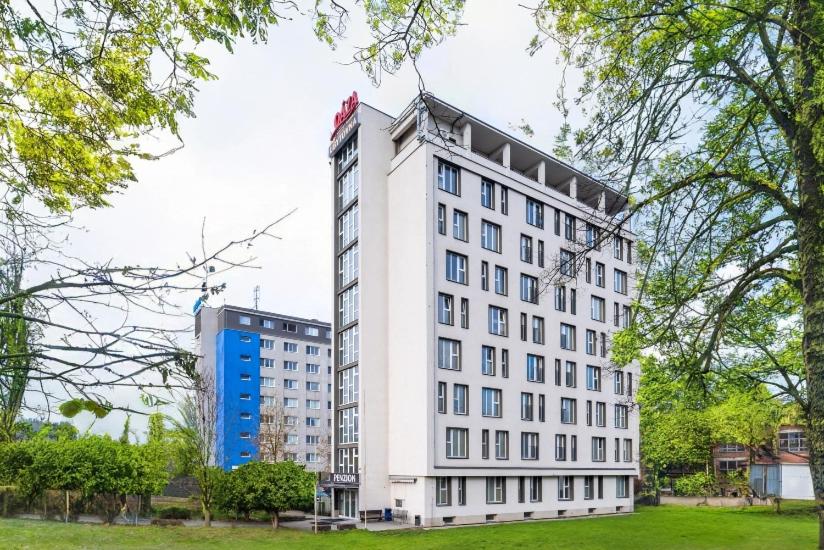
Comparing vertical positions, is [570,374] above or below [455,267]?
below

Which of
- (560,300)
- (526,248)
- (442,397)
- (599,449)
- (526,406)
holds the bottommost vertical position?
(599,449)

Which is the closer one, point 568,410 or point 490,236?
point 490,236

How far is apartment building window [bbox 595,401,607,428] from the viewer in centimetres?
4694

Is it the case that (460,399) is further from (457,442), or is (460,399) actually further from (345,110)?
(345,110)

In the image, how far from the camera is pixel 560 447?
43.4 m

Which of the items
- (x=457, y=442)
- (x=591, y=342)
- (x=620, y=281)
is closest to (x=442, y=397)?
(x=457, y=442)

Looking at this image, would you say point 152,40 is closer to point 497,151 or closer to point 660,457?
point 497,151

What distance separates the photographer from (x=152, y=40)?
5504 mm

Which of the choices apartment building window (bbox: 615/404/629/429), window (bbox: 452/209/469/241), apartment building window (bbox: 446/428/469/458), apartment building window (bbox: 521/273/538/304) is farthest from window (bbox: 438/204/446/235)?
apartment building window (bbox: 615/404/629/429)

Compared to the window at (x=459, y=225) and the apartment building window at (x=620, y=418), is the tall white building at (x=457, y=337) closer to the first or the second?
the window at (x=459, y=225)

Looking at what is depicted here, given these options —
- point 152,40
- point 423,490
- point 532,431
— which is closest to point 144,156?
point 152,40

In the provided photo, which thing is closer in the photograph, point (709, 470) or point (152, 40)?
point (152, 40)

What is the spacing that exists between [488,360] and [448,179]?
11018 millimetres

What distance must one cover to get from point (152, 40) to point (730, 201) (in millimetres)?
8350
